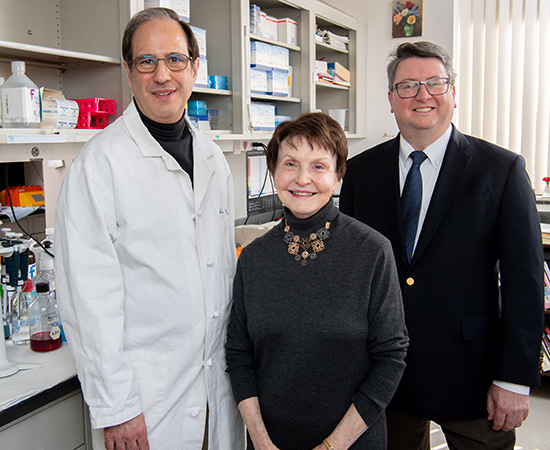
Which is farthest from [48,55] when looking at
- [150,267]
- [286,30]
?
[286,30]

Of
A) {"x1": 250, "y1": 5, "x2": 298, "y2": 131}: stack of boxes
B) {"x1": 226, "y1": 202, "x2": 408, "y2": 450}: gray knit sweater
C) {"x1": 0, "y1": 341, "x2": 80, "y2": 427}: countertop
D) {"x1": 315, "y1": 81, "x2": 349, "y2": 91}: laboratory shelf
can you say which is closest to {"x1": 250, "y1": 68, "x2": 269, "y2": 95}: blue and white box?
{"x1": 250, "y1": 5, "x2": 298, "y2": 131}: stack of boxes

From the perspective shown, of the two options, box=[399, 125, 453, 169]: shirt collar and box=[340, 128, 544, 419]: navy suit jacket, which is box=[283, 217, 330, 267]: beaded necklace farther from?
box=[399, 125, 453, 169]: shirt collar

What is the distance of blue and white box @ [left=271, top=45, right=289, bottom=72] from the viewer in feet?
9.53

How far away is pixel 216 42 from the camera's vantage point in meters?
2.66

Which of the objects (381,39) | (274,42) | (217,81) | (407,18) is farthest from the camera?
(381,39)

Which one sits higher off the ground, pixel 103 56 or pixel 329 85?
pixel 329 85

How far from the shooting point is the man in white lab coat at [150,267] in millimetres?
1176

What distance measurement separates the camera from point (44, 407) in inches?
50.7

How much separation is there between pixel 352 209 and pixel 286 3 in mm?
1842

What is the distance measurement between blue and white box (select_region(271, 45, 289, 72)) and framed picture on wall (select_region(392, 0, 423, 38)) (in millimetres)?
1459

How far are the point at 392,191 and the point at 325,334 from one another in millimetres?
557

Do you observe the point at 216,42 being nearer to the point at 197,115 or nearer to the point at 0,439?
the point at 197,115

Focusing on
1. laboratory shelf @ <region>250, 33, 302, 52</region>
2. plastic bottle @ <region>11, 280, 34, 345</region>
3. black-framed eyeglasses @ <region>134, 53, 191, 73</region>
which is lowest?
plastic bottle @ <region>11, 280, 34, 345</region>

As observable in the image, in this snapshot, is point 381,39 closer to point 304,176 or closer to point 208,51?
point 208,51
